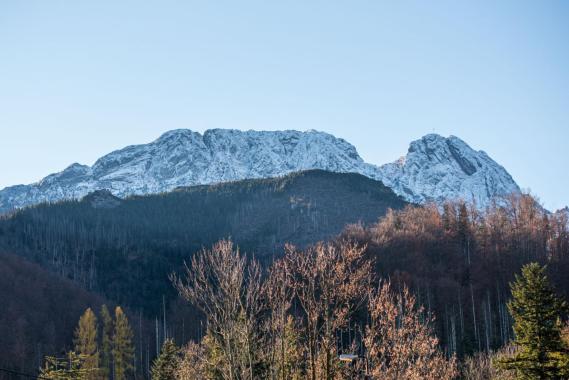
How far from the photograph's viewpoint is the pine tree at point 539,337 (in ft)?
85.3

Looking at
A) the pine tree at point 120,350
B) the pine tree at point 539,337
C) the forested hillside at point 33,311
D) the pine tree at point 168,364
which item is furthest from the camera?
the forested hillside at point 33,311

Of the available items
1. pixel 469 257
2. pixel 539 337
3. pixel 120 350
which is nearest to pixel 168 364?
pixel 539 337

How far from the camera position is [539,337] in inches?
1046

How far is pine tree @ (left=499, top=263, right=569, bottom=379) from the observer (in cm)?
2598

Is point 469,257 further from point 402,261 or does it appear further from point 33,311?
point 33,311

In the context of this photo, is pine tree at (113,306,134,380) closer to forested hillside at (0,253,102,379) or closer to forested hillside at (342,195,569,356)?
forested hillside at (0,253,102,379)

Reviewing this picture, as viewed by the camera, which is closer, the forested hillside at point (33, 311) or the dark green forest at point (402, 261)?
the forested hillside at point (33, 311)

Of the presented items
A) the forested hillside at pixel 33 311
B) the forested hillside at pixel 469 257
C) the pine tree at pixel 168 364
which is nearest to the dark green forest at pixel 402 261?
the forested hillside at pixel 469 257

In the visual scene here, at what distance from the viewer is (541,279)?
28188 mm

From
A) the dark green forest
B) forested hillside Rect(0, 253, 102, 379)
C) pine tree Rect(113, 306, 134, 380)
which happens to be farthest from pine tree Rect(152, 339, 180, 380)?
forested hillside Rect(0, 253, 102, 379)

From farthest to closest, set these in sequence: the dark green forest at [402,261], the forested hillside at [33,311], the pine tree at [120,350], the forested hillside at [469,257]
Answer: the dark green forest at [402,261] → the forested hillside at [469,257] → the forested hillside at [33,311] → the pine tree at [120,350]

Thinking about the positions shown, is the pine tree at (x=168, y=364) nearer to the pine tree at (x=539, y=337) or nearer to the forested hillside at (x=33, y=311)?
the pine tree at (x=539, y=337)

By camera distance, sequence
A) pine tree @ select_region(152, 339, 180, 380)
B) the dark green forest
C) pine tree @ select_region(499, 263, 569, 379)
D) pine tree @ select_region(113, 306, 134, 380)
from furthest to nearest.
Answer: the dark green forest → pine tree @ select_region(113, 306, 134, 380) → pine tree @ select_region(152, 339, 180, 380) → pine tree @ select_region(499, 263, 569, 379)

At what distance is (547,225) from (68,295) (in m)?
93.7
